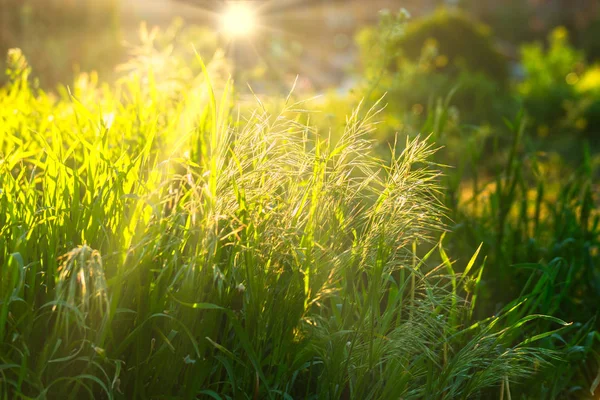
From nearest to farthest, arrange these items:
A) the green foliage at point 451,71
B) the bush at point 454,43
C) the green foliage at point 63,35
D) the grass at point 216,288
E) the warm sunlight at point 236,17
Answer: the grass at point 216,288 < the warm sunlight at point 236,17 < the green foliage at point 63,35 < the green foliage at point 451,71 < the bush at point 454,43

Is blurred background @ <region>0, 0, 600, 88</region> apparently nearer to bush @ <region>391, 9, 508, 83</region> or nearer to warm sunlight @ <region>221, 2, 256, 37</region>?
warm sunlight @ <region>221, 2, 256, 37</region>

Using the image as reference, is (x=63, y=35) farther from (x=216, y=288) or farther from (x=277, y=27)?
(x=277, y=27)

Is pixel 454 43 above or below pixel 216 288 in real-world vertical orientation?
above

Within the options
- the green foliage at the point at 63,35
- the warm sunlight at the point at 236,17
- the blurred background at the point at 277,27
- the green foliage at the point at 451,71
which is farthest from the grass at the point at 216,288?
the green foliage at the point at 451,71

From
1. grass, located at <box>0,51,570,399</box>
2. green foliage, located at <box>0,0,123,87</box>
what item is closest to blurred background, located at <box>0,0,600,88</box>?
green foliage, located at <box>0,0,123,87</box>

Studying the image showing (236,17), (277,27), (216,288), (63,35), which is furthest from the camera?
(277,27)

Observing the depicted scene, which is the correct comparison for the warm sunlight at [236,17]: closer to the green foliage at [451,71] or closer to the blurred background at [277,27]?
the blurred background at [277,27]

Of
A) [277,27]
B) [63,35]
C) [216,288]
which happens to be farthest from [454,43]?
[277,27]

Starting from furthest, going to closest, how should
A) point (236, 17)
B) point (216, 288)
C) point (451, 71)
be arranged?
point (451, 71) < point (236, 17) < point (216, 288)

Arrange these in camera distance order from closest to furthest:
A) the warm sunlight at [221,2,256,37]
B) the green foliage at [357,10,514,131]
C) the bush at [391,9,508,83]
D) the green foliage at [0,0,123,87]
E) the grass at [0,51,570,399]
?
the grass at [0,51,570,399] → the warm sunlight at [221,2,256,37] → the green foliage at [0,0,123,87] → the green foliage at [357,10,514,131] → the bush at [391,9,508,83]

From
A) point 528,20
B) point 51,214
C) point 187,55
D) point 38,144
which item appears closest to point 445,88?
point 187,55

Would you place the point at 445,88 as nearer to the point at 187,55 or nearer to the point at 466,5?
the point at 187,55

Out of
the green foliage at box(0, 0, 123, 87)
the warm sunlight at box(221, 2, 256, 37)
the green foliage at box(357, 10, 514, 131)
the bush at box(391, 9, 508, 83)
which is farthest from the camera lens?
the bush at box(391, 9, 508, 83)

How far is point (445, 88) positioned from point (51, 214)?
7.69 meters
